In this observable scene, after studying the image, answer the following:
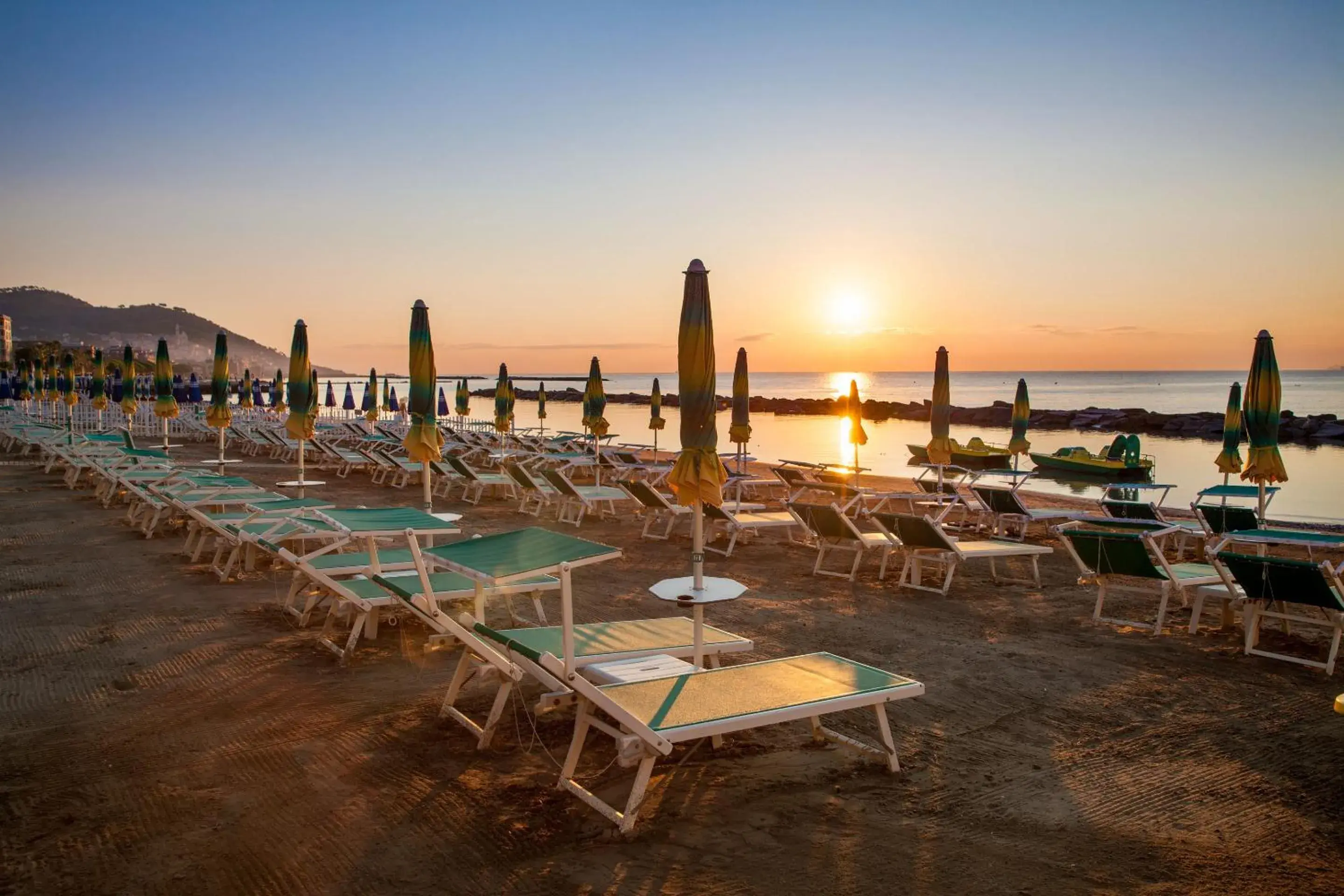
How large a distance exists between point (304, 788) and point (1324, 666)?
19.2 ft

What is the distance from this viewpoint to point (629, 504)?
13.9 metres

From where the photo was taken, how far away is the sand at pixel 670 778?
10.1ft

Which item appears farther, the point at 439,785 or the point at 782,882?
the point at 439,785

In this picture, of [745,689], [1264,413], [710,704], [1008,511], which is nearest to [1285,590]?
[1264,413]

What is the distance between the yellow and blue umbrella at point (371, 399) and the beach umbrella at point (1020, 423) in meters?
16.9

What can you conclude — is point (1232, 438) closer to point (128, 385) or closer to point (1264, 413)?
point (1264, 413)

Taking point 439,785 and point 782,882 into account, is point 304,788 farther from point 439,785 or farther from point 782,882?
point 782,882

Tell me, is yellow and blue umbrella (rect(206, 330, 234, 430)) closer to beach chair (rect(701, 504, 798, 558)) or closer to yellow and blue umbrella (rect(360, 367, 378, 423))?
beach chair (rect(701, 504, 798, 558))

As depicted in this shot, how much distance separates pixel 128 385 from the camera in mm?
21453

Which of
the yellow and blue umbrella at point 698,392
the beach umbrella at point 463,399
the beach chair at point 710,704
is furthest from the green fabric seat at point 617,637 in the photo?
the beach umbrella at point 463,399

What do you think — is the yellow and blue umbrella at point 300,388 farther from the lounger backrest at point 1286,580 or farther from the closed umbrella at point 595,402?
the lounger backrest at point 1286,580

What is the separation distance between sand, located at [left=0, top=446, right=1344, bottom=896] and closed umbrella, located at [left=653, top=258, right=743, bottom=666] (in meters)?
0.79

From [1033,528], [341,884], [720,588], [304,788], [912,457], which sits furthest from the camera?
[912,457]

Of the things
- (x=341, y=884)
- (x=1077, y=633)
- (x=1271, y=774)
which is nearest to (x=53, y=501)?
(x=341, y=884)
